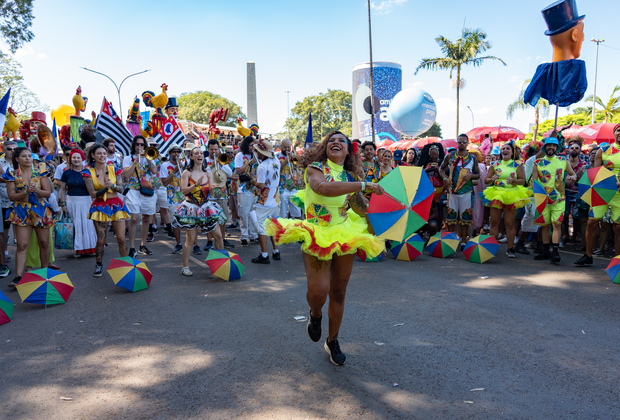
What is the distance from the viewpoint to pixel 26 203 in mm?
6113

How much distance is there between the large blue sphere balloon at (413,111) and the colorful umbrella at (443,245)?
2354 cm

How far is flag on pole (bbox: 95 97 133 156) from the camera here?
9.90 meters

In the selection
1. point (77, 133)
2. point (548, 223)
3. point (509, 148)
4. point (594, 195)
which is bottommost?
point (548, 223)

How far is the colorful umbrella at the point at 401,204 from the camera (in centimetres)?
365

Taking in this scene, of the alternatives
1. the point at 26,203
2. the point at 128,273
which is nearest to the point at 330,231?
the point at 128,273

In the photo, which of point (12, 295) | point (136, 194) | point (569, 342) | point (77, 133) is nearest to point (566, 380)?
point (569, 342)

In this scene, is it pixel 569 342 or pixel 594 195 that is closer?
pixel 569 342

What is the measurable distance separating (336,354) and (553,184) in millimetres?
5642

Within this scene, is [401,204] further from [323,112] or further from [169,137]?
[323,112]

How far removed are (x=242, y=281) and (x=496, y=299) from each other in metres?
3.57

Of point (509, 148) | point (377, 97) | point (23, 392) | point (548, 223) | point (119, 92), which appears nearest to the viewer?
point (23, 392)

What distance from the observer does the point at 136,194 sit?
8.58m

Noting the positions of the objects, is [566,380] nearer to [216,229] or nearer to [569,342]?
[569,342]

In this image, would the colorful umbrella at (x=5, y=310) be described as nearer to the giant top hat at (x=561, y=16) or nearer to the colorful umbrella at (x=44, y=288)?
the colorful umbrella at (x=44, y=288)
